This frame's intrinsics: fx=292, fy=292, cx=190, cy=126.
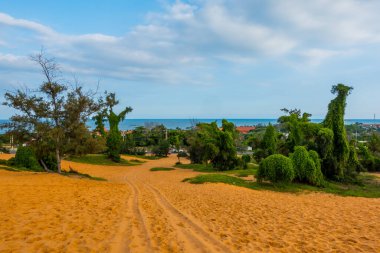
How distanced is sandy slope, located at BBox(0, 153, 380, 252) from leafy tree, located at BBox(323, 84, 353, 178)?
12043 mm

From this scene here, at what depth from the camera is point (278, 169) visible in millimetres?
18766

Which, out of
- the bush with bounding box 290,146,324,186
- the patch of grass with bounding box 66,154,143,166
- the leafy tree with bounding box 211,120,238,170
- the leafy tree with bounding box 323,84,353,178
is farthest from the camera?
the patch of grass with bounding box 66,154,143,166

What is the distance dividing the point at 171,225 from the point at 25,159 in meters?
19.3

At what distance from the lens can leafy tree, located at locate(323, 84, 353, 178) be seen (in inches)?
920

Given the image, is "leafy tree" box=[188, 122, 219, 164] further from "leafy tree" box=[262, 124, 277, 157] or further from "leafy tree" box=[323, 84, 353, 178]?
"leafy tree" box=[323, 84, 353, 178]

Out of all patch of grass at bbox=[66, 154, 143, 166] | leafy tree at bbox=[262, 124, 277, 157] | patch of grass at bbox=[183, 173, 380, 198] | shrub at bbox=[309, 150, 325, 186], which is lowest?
patch of grass at bbox=[66, 154, 143, 166]

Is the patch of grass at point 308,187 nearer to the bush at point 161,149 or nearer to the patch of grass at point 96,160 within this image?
the patch of grass at point 96,160

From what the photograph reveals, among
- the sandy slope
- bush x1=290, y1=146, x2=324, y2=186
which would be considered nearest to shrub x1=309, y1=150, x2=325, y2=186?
bush x1=290, y1=146, x2=324, y2=186

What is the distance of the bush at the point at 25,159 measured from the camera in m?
22.8

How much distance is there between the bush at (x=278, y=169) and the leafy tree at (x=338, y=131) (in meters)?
6.81

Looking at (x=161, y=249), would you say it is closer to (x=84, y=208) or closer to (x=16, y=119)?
(x=84, y=208)

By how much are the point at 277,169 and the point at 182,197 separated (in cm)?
768

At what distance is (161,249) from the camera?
6008 millimetres

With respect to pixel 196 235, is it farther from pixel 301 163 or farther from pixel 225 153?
pixel 225 153
